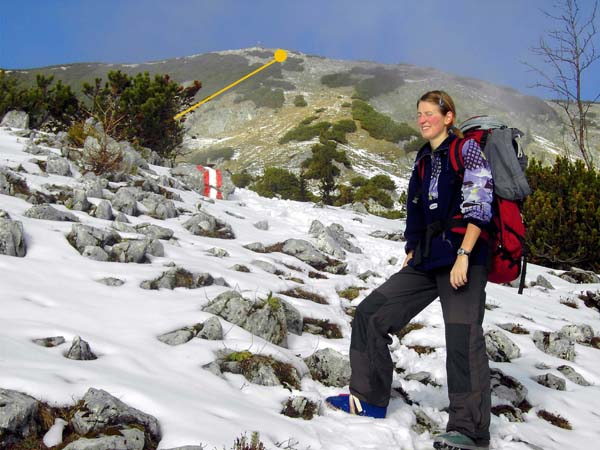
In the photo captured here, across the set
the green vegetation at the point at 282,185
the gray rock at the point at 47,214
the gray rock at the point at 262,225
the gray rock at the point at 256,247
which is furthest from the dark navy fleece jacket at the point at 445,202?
the green vegetation at the point at 282,185

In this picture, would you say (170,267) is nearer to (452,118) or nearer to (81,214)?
(81,214)

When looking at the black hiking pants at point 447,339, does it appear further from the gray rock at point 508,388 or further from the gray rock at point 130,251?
the gray rock at point 130,251

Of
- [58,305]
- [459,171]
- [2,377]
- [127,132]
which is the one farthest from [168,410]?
[127,132]

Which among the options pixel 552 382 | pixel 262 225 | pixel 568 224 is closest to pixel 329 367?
pixel 552 382

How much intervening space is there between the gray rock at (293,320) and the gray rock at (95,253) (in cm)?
206

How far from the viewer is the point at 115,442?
211 cm

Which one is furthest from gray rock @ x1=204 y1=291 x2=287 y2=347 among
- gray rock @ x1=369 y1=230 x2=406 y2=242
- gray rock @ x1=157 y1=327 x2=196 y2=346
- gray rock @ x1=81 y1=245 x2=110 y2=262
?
gray rock @ x1=369 y1=230 x2=406 y2=242

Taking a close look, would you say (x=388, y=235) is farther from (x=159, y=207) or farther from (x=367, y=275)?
(x=159, y=207)

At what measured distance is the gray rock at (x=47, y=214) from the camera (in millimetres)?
5770

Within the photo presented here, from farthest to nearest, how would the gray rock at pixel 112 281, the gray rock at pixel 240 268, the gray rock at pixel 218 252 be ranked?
the gray rock at pixel 218 252
the gray rock at pixel 240 268
the gray rock at pixel 112 281

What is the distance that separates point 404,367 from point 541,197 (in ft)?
36.5

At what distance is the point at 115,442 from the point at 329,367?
6.80ft

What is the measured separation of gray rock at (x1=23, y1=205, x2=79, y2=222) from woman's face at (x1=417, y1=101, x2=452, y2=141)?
484cm

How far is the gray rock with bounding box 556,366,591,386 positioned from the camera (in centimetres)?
479
